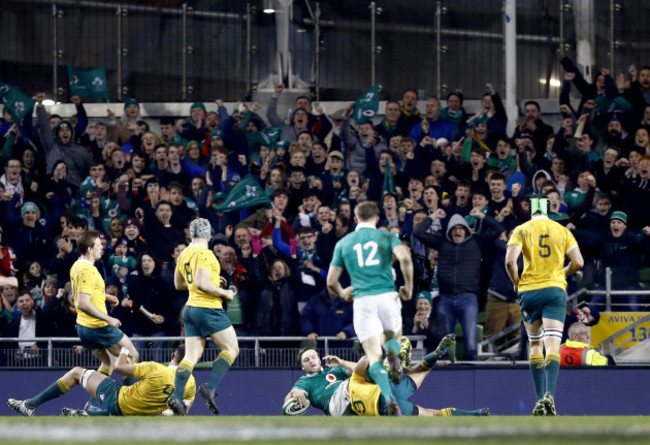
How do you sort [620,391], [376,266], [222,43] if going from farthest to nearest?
[222,43]
[620,391]
[376,266]

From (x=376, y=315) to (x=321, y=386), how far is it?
2.14 m

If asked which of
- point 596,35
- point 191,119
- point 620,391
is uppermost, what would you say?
point 596,35

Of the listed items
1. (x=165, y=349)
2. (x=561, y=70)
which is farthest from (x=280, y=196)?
(x=561, y=70)

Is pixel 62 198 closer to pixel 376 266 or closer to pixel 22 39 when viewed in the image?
pixel 22 39

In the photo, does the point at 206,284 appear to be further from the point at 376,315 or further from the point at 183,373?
the point at 376,315

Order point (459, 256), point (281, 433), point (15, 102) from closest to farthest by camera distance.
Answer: point (281, 433) < point (459, 256) < point (15, 102)

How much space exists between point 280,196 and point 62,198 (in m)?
3.87

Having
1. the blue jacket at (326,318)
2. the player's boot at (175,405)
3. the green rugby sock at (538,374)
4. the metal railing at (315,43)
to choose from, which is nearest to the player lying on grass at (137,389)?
the player's boot at (175,405)

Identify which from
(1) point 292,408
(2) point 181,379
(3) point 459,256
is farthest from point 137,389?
(3) point 459,256

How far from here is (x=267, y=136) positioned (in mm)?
20594

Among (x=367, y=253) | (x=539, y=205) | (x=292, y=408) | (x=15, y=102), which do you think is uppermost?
(x=15, y=102)

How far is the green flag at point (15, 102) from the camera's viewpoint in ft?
70.8

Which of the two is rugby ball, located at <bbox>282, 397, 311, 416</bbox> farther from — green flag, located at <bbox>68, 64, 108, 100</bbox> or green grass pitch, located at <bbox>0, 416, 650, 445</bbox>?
green flag, located at <bbox>68, 64, 108, 100</bbox>

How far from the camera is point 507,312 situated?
1675cm
